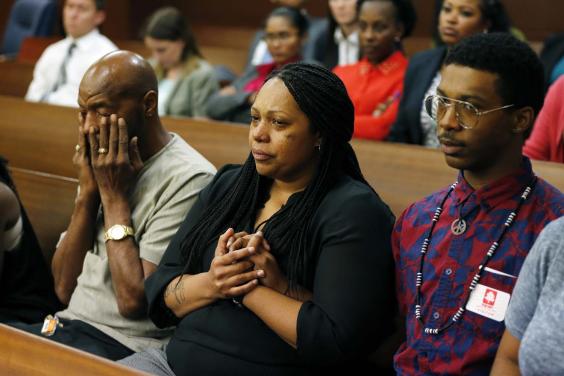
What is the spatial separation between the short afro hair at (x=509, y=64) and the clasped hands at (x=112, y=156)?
2.78ft

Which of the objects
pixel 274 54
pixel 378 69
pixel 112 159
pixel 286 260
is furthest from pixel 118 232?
pixel 274 54

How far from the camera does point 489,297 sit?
5.05 ft

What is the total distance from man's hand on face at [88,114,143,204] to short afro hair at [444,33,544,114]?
2.78 feet

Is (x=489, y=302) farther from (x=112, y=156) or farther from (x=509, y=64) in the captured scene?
(x=112, y=156)

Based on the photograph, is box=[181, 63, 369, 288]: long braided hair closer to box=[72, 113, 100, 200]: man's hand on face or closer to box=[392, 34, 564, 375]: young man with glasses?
box=[392, 34, 564, 375]: young man with glasses

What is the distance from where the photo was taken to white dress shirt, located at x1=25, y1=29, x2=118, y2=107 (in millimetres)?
4246

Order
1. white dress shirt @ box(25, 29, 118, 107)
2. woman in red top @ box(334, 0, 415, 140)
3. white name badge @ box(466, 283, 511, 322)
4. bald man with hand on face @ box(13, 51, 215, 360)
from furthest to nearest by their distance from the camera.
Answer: white dress shirt @ box(25, 29, 118, 107), woman in red top @ box(334, 0, 415, 140), bald man with hand on face @ box(13, 51, 215, 360), white name badge @ box(466, 283, 511, 322)

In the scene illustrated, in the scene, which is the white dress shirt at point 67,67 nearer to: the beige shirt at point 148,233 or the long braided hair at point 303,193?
the beige shirt at point 148,233

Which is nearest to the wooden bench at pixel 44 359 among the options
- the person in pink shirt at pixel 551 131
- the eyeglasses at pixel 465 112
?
the eyeglasses at pixel 465 112

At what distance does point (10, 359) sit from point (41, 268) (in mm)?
907

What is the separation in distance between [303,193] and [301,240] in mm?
113

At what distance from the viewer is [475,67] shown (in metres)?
1.59

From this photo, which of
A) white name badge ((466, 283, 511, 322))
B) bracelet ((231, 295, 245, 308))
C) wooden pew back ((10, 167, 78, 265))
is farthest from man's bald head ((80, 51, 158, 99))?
white name badge ((466, 283, 511, 322))

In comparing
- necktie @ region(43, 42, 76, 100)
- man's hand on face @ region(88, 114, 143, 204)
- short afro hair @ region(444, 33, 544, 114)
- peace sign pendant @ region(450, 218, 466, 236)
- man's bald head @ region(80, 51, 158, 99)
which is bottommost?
necktie @ region(43, 42, 76, 100)
